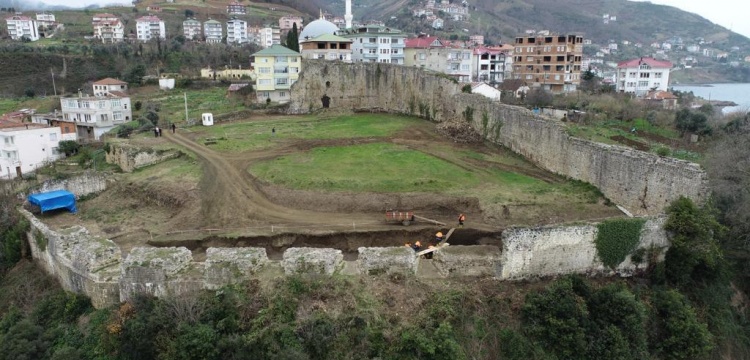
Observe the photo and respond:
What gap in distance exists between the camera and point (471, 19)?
150125 millimetres

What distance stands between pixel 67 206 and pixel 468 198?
61.5 ft

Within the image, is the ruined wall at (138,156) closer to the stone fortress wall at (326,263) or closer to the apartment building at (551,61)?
the stone fortress wall at (326,263)

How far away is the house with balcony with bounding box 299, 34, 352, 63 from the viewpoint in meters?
51.9

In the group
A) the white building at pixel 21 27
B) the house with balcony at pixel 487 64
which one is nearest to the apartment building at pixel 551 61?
the house with balcony at pixel 487 64

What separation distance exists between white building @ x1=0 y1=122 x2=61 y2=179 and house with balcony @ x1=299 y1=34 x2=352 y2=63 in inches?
922

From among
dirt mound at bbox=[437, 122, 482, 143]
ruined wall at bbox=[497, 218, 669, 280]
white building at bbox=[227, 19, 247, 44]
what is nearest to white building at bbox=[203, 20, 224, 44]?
white building at bbox=[227, 19, 247, 44]

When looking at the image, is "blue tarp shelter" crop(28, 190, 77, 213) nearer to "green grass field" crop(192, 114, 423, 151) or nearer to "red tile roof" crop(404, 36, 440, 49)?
"green grass field" crop(192, 114, 423, 151)

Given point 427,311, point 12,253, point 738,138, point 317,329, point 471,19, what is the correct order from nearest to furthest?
point 317,329
point 427,311
point 12,253
point 738,138
point 471,19

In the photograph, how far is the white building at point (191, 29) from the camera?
10656 cm

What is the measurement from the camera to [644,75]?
6147 centimetres

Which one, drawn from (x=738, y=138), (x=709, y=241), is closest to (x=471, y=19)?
(x=738, y=138)

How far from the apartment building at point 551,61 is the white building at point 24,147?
4885cm

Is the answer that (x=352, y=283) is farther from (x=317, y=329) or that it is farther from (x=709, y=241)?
(x=709, y=241)

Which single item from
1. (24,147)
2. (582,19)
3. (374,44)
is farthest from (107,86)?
(582,19)
